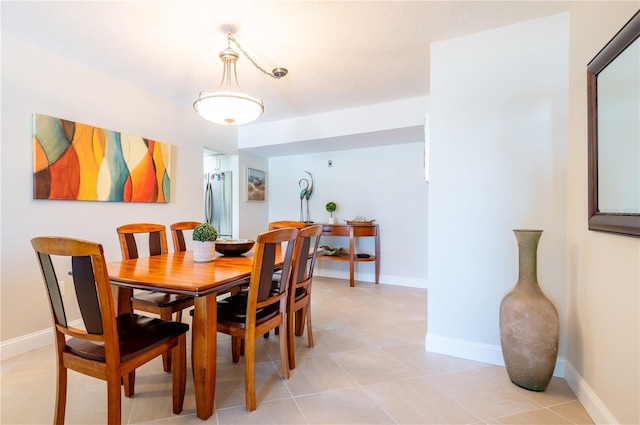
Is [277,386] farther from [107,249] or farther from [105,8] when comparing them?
[105,8]

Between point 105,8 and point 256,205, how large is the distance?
3.28 m

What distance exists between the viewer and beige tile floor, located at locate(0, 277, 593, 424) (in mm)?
1438

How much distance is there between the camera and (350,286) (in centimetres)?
400

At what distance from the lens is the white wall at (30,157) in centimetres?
205

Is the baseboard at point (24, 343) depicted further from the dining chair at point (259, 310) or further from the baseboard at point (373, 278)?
the baseboard at point (373, 278)

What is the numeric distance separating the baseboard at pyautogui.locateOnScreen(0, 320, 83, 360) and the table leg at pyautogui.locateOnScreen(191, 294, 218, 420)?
1.70m

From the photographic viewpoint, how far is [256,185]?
4.78 m

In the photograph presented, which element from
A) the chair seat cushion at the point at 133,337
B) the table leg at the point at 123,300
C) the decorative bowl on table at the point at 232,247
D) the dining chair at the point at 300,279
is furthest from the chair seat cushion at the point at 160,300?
the dining chair at the point at 300,279

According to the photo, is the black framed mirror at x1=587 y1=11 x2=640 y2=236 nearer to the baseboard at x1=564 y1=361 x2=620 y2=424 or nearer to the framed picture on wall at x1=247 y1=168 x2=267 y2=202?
the baseboard at x1=564 y1=361 x2=620 y2=424

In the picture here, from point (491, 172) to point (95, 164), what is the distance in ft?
10.5

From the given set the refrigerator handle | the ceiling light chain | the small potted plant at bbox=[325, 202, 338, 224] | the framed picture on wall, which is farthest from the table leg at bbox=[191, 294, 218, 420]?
the refrigerator handle

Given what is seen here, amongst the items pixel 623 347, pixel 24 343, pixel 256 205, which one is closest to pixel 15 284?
pixel 24 343

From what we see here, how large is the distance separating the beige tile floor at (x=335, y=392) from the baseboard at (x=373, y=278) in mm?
1789

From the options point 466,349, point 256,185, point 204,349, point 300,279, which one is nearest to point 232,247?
point 300,279
